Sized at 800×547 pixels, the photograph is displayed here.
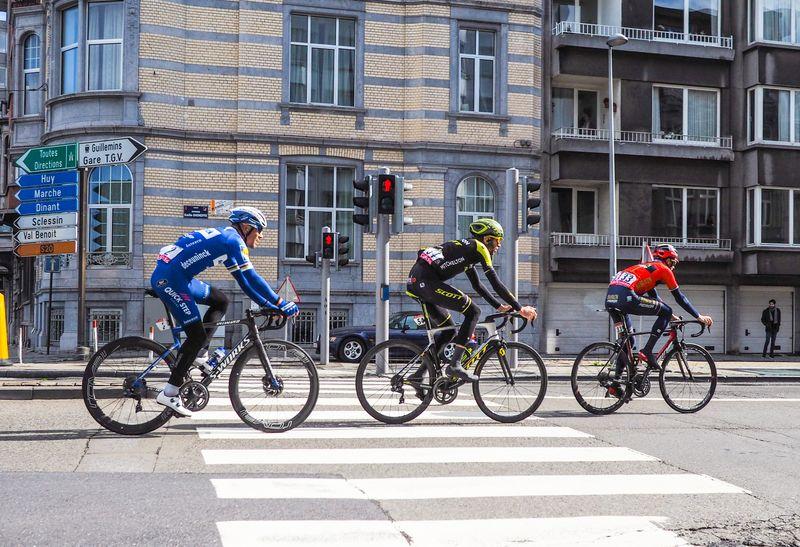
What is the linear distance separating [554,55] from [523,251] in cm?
580

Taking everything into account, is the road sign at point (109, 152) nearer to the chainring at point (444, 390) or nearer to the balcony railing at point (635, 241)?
the chainring at point (444, 390)

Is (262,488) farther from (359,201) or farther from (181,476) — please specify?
(359,201)

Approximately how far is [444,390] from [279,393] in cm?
164

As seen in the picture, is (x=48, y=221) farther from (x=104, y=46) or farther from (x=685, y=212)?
(x=685, y=212)

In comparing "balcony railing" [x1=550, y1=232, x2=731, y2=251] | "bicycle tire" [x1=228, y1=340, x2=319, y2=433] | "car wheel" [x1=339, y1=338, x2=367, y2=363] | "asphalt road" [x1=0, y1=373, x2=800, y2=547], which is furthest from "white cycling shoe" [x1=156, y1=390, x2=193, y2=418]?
"balcony railing" [x1=550, y1=232, x2=731, y2=251]

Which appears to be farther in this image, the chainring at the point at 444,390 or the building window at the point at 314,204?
the building window at the point at 314,204

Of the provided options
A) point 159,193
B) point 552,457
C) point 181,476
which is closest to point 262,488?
point 181,476

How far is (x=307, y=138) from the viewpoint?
24.4 metres

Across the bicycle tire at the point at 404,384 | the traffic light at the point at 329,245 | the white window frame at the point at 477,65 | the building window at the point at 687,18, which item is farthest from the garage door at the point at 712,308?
the bicycle tire at the point at 404,384

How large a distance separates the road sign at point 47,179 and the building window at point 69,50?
852 cm

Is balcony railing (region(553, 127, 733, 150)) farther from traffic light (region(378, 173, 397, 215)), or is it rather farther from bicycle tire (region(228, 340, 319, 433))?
bicycle tire (region(228, 340, 319, 433))

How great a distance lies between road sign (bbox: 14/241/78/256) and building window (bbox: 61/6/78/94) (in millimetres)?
8935

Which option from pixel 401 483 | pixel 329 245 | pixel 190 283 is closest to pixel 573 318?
pixel 329 245

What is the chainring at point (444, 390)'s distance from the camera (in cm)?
877
